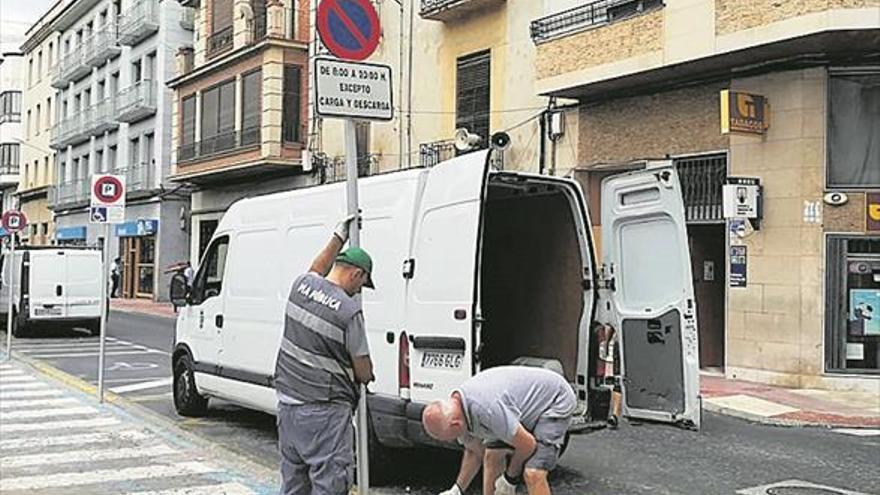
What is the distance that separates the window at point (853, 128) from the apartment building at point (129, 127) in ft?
79.4

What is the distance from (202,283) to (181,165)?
24.7 metres

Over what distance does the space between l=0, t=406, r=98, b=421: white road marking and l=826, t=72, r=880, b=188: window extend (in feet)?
36.0

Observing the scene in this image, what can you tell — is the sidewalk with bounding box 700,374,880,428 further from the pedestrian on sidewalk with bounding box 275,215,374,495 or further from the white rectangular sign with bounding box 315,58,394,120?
the pedestrian on sidewalk with bounding box 275,215,374,495

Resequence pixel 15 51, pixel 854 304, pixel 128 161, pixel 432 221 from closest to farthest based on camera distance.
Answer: pixel 432 221
pixel 854 304
pixel 128 161
pixel 15 51

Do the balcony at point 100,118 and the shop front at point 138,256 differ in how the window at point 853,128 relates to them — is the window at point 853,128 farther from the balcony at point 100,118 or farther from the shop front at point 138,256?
the balcony at point 100,118

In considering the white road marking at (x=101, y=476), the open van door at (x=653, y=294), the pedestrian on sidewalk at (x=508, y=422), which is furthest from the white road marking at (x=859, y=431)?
the white road marking at (x=101, y=476)

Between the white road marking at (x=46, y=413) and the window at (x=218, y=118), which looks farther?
the window at (x=218, y=118)

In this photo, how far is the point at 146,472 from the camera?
7676 millimetres

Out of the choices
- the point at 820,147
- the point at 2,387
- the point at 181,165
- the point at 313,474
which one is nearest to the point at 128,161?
the point at 181,165

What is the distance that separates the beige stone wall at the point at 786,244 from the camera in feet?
46.7

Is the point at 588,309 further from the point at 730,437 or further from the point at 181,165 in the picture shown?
the point at 181,165

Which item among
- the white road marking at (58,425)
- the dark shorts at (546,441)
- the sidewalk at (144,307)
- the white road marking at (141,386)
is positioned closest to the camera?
the dark shorts at (546,441)

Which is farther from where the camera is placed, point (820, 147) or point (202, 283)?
point (820, 147)

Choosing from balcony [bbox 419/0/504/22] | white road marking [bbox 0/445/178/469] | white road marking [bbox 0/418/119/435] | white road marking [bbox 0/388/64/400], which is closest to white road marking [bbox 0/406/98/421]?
white road marking [bbox 0/418/119/435]
